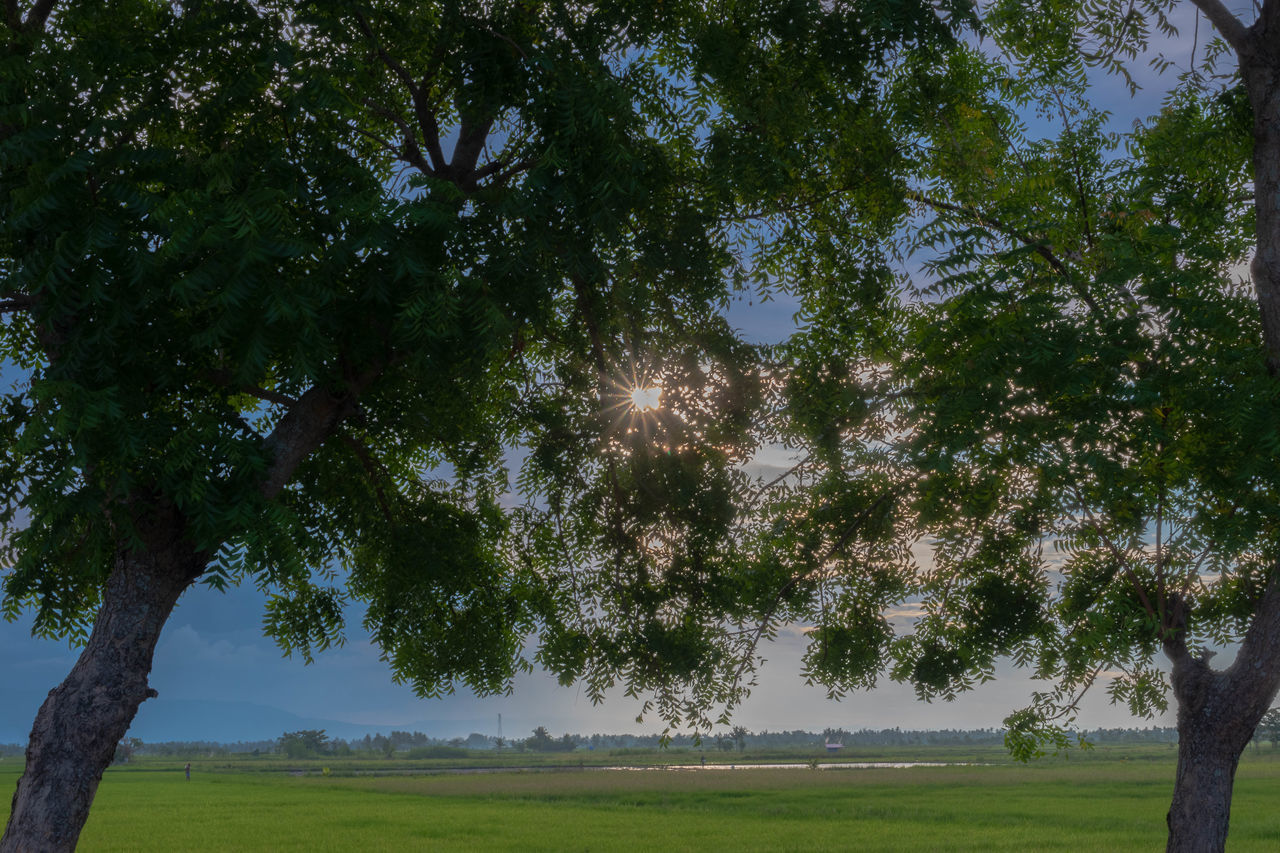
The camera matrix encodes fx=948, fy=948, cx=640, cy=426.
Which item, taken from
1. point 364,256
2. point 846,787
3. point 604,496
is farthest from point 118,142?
point 846,787

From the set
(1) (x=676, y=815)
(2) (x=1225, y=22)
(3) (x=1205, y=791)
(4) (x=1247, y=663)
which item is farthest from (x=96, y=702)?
(1) (x=676, y=815)

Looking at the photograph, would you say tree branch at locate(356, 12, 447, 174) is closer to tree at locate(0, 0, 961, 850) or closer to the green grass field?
tree at locate(0, 0, 961, 850)

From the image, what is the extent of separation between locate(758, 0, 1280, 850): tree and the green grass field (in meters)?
22.1

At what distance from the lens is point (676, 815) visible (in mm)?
43625

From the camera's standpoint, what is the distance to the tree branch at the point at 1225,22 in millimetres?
9789

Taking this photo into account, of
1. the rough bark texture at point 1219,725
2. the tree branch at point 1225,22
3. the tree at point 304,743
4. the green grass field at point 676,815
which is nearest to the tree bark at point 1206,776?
the rough bark texture at point 1219,725

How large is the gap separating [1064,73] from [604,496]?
9151mm

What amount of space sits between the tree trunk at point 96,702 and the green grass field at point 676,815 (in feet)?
86.8

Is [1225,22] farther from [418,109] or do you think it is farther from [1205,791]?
[418,109]

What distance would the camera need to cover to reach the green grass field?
33.0m

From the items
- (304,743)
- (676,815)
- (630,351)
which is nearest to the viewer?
(630,351)

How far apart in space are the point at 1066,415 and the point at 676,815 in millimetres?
39416

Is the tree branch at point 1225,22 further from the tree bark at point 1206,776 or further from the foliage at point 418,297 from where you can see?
the tree bark at point 1206,776

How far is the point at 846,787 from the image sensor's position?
5975cm
